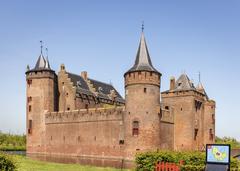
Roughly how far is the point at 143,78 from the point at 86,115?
27.9ft

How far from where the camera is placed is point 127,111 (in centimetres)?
3209

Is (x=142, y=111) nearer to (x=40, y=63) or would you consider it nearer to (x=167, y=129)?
(x=167, y=129)

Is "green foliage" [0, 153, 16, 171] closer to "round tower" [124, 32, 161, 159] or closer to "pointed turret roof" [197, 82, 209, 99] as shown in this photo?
"round tower" [124, 32, 161, 159]

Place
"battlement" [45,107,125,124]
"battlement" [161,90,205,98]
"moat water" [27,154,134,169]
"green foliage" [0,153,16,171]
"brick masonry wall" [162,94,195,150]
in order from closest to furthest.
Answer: "green foliage" [0,153,16,171]
"moat water" [27,154,134,169]
"battlement" [45,107,125,124]
"brick masonry wall" [162,94,195,150]
"battlement" [161,90,205,98]

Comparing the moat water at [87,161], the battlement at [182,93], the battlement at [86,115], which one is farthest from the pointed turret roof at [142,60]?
the moat water at [87,161]

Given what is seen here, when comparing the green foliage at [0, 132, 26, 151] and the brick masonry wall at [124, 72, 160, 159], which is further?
the green foliage at [0, 132, 26, 151]

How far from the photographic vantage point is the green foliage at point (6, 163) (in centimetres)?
1552

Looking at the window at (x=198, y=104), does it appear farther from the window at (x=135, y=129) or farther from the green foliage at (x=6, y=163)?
the green foliage at (x=6, y=163)

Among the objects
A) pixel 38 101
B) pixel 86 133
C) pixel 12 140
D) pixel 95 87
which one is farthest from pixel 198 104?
pixel 12 140

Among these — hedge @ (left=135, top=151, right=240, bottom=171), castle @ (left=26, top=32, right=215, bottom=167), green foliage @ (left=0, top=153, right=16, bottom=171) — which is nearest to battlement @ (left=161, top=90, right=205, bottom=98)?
castle @ (left=26, top=32, right=215, bottom=167)

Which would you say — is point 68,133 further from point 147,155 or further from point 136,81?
point 147,155

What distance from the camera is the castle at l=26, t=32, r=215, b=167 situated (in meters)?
31.5

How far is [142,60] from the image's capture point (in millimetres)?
32344

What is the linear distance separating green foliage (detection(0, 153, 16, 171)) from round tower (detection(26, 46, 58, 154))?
24.2 m
